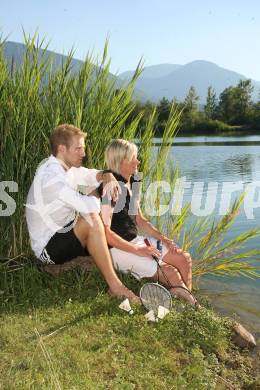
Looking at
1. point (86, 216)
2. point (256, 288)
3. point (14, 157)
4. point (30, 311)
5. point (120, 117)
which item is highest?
point (120, 117)

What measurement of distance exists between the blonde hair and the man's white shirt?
0.45 meters

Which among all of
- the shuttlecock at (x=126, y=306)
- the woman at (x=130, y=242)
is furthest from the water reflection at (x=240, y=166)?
the shuttlecock at (x=126, y=306)

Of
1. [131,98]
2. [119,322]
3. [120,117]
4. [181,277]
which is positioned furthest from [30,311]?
[131,98]

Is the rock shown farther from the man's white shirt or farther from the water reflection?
the water reflection

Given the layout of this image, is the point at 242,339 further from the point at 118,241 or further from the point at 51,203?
the point at 51,203

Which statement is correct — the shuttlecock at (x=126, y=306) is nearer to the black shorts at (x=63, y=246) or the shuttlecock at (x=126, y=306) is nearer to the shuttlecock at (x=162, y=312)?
the shuttlecock at (x=162, y=312)

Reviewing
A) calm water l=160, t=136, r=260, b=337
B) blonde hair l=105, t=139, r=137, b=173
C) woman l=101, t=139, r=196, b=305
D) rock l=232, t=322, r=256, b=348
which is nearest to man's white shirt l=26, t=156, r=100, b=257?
woman l=101, t=139, r=196, b=305

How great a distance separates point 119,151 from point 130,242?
2.95 feet

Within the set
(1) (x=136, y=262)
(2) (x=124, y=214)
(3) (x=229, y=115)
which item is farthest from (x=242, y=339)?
(3) (x=229, y=115)

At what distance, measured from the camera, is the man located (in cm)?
432

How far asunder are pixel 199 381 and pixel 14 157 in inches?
117

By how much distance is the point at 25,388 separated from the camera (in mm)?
2971

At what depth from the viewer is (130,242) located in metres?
4.84

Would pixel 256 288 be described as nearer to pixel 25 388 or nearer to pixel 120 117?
pixel 120 117
